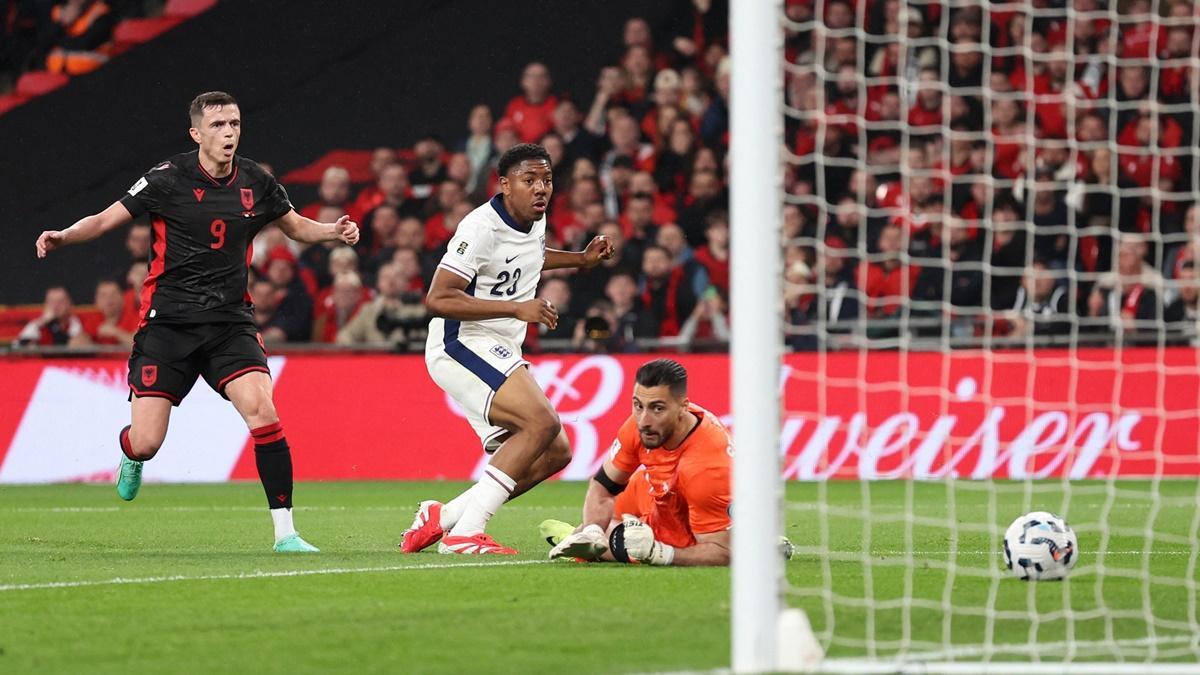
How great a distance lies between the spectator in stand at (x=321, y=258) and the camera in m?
16.3

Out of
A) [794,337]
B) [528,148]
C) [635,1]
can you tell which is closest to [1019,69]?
[794,337]

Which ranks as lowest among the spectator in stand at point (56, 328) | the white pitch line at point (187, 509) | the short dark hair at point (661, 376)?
the white pitch line at point (187, 509)

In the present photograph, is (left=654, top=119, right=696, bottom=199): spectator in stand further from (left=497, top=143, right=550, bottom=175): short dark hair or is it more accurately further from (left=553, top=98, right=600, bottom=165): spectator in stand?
(left=497, top=143, right=550, bottom=175): short dark hair

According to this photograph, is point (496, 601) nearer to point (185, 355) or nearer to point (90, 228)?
point (185, 355)

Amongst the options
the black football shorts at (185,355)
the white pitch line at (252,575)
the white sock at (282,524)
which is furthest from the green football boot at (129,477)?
the white pitch line at (252,575)

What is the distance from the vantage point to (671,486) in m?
7.53

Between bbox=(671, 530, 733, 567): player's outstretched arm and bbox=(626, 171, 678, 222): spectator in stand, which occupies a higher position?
bbox=(626, 171, 678, 222): spectator in stand

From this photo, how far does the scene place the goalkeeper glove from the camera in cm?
738

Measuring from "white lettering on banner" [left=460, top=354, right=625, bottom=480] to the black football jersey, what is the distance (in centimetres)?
574

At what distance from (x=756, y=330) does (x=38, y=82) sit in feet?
56.0

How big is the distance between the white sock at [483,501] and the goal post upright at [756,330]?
12.2 ft

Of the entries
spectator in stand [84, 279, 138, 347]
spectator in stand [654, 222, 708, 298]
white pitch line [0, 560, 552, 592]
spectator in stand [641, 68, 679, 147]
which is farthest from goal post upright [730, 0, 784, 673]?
spectator in stand [641, 68, 679, 147]

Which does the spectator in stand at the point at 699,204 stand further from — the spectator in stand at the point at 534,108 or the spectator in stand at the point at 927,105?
the spectator in stand at the point at 927,105

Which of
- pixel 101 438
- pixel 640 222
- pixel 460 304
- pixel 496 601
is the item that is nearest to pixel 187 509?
pixel 101 438
